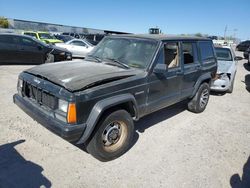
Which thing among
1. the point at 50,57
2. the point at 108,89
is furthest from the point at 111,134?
the point at 50,57

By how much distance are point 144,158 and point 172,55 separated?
229 cm

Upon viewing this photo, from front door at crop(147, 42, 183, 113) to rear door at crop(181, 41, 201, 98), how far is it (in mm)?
191

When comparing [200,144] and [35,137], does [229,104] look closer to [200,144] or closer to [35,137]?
[200,144]

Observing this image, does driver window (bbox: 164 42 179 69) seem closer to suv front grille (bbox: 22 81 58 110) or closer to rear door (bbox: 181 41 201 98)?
rear door (bbox: 181 41 201 98)

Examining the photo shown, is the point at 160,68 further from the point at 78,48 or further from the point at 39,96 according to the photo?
the point at 78,48

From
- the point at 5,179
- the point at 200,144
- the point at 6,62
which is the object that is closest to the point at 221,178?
the point at 200,144

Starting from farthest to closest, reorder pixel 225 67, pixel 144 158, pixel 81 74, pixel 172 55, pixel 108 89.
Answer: pixel 225 67 → pixel 172 55 → pixel 144 158 → pixel 81 74 → pixel 108 89

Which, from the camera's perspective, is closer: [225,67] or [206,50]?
[206,50]

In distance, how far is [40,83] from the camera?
327 centimetres

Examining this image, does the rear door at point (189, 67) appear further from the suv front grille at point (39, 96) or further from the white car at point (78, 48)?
the white car at point (78, 48)

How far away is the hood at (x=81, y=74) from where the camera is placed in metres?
3.01

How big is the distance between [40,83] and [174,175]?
94.2 inches

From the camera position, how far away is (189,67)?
4895 millimetres

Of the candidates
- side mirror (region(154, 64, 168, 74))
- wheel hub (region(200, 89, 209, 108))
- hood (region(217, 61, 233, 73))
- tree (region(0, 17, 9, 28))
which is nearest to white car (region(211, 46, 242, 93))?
hood (region(217, 61, 233, 73))
